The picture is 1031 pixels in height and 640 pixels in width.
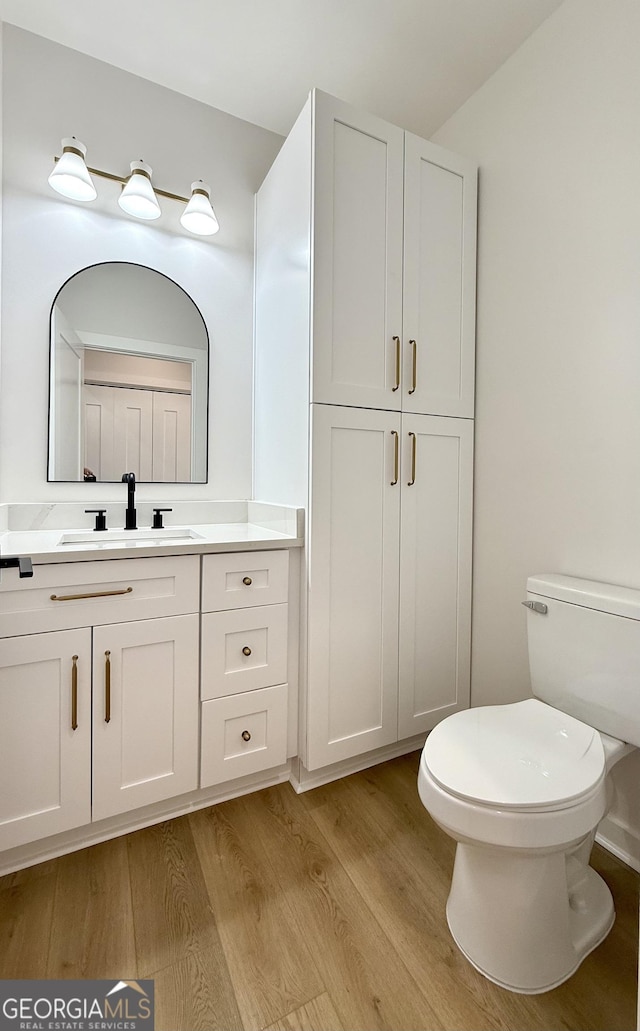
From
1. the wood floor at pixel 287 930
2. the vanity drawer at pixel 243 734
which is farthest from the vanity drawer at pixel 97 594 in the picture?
the wood floor at pixel 287 930

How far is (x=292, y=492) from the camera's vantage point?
5.58 feet

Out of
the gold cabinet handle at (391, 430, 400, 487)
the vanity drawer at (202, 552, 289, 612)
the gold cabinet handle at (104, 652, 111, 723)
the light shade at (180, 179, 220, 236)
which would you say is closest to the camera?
the gold cabinet handle at (104, 652, 111, 723)

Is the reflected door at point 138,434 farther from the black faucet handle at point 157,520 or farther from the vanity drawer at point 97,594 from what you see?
the vanity drawer at point 97,594

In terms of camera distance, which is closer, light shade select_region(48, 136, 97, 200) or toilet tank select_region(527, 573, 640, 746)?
toilet tank select_region(527, 573, 640, 746)

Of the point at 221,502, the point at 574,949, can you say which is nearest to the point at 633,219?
the point at 221,502

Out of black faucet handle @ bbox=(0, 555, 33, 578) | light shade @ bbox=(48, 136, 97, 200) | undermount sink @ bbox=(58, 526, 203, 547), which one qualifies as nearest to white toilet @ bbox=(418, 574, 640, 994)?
black faucet handle @ bbox=(0, 555, 33, 578)

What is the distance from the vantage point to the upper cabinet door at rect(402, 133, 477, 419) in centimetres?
172

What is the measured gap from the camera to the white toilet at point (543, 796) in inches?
38.1

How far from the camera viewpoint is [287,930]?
1.13 m

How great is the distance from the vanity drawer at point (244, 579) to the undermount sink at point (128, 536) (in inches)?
8.9

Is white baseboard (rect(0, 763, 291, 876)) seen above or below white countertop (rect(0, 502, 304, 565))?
below

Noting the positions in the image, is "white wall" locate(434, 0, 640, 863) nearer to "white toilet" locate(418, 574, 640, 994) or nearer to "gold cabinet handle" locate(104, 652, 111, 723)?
"white toilet" locate(418, 574, 640, 994)

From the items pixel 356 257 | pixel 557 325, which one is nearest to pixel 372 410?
pixel 356 257

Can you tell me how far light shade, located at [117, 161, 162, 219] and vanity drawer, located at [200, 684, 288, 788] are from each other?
69.9 inches
